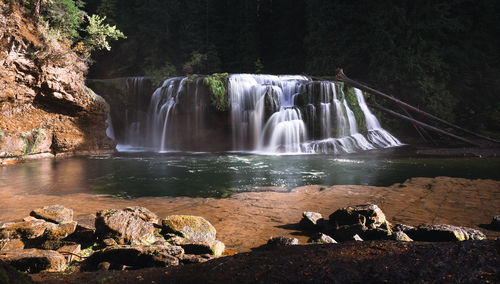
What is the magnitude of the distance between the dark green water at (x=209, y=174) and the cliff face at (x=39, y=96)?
1541 mm

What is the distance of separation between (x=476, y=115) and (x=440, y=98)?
7.52ft

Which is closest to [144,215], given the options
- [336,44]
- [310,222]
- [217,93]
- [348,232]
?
[310,222]

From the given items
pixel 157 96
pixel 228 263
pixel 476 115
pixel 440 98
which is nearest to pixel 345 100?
pixel 440 98

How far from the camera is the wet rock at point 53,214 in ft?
15.5

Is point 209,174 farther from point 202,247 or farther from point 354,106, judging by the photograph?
point 354,106

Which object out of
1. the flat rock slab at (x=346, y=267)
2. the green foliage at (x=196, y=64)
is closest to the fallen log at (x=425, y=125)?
the green foliage at (x=196, y=64)

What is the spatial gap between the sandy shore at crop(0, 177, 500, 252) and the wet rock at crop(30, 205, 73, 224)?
1.89 feet

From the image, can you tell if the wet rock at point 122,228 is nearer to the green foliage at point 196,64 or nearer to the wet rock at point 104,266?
the wet rock at point 104,266

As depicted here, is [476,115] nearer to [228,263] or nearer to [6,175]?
[228,263]

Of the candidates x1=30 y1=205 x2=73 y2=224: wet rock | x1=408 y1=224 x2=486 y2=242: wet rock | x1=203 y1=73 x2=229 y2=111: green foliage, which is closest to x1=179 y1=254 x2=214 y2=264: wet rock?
x1=30 y1=205 x2=73 y2=224: wet rock

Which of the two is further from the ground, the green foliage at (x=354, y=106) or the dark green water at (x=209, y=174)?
the green foliage at (x=354, y=106)

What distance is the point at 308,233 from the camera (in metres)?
4.74

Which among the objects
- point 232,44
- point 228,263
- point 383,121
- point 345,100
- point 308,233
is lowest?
point 308,233

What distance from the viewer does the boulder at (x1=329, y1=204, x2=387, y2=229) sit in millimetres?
4613
